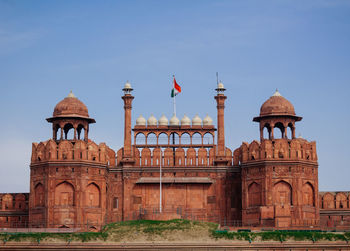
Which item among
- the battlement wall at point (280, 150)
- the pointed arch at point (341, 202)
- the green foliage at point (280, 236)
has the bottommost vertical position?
the green foliage at point (280, 236)

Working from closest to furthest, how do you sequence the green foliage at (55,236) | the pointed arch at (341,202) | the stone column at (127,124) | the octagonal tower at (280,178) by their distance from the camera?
the green foliage at (55,236), the octagonal tower at (280,178), the stone column at (127,124), the pointed arch at (341,202)

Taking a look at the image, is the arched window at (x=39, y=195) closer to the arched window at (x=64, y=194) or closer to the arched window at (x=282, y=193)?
the arched window at (x=64, y=194)

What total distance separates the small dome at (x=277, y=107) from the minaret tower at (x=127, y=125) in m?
11.7

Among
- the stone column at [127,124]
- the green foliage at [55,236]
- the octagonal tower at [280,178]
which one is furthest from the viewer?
the stone column at [127,124]

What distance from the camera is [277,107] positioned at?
64.9 m

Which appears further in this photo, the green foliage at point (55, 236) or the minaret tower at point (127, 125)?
the minaret tower at point (127, 125)

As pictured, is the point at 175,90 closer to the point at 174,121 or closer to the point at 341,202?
the point at 174,121

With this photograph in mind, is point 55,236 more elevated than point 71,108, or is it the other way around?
point 71,108

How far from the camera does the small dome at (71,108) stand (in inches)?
2547

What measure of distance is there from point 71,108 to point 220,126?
13.2 m

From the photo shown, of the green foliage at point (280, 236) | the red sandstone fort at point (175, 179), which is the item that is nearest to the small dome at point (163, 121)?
the red sandstone fort at point (175, 179)

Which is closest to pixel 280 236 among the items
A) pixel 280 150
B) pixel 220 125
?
pixel 280 150

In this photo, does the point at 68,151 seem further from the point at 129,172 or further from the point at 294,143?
the point at 294,143

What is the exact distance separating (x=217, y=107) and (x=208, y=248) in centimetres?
1571
